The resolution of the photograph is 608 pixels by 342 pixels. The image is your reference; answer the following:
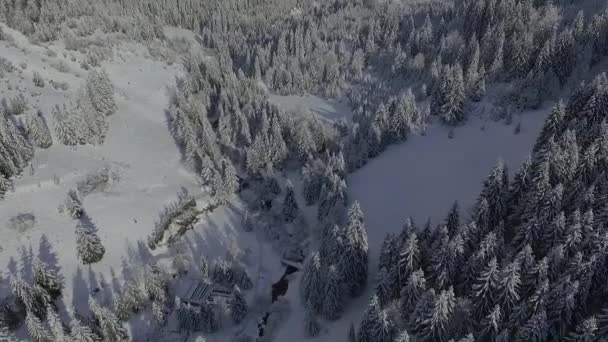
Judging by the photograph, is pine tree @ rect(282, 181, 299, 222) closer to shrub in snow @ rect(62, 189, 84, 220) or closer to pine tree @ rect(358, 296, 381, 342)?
pine tree @ rect(358, 296, 381, 342)

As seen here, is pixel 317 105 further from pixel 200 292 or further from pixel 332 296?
pixel 332 296

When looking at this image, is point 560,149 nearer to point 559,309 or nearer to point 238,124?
point 559,309

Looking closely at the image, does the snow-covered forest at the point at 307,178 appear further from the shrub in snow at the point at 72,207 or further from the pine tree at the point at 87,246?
the pine tree at the point at 87,246

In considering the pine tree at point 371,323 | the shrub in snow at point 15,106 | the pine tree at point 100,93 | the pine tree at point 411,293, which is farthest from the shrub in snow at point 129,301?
the pine tree at point 100,93

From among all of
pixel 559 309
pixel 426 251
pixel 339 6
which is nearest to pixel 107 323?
pixel 426 251

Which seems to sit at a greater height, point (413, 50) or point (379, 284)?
point (413, 50)

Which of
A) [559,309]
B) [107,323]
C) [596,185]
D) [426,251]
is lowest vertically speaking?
[107,323]

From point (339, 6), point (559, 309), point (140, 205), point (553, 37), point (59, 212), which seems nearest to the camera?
point (559, 309)

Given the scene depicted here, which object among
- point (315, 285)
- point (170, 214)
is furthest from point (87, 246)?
point (315, 285)
